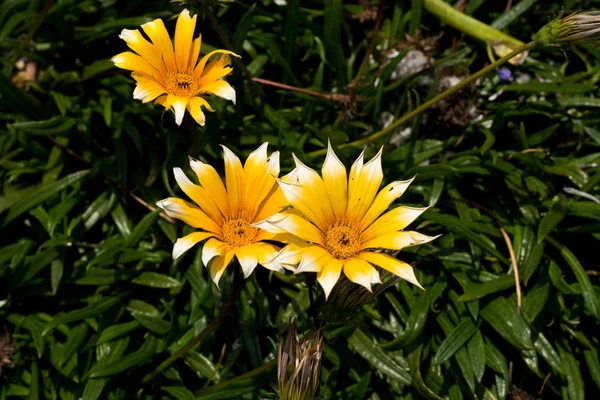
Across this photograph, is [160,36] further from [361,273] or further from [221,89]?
[361,273]

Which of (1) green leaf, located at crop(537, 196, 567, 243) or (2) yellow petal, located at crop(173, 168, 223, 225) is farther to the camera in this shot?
(1) green leaf, located at crop(537, 196, 567, 243)

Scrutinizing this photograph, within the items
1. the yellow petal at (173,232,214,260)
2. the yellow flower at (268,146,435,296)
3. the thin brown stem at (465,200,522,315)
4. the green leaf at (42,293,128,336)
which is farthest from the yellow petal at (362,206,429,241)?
the green leaf at (42,293,128,336)

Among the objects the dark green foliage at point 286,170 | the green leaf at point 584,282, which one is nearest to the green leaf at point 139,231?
Answer: the dark green foliage at point 286,170

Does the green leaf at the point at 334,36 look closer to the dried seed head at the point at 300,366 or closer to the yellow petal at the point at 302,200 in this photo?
the yellow petal at the point at 302,200

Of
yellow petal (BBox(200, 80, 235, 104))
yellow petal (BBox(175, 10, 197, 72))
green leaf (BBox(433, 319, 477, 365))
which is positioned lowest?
green leaf (BBox(433, 319, 477, 365))

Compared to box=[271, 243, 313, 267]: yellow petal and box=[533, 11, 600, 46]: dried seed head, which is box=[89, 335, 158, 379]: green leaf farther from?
box=[533, 11, 600, 46]: dried seed head

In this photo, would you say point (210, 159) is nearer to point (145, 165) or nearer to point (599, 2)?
point (145, 165)
